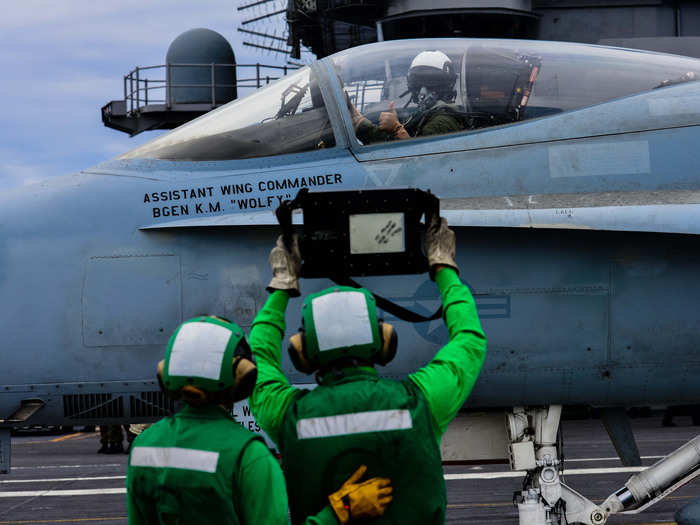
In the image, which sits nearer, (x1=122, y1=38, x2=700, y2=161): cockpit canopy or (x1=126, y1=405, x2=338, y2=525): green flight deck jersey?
(x1=126, y1=405, x2=338, y2=525): green flight deck jersey

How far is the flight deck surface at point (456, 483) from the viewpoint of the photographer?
464 inches

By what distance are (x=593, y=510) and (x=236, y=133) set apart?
349 centimetres

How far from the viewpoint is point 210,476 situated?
2.88m

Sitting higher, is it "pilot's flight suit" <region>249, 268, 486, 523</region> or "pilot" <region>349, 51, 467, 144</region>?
"pilot" <region>349, 51, 467, 144</region>

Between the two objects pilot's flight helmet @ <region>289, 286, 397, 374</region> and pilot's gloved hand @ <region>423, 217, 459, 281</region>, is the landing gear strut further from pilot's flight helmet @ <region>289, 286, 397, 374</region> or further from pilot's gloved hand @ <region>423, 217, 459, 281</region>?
pilot's flight helmet @ <region>289, 286, 397, 374</region>

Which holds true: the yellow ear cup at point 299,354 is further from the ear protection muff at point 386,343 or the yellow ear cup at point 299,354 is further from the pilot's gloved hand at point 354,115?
the pilot's gloved hand at point 354,115

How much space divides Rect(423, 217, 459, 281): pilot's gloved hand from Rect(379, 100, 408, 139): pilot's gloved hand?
203 centimetres

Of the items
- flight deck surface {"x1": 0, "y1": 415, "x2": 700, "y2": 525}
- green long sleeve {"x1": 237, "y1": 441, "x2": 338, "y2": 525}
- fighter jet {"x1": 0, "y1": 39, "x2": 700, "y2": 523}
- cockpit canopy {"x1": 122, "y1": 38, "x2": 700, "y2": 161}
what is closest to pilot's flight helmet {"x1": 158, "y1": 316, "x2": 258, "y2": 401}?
green long sleeve {"x1": 237, "y1": 441, "x2": 338, "y2": 525}

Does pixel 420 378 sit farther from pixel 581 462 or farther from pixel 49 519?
pixel 581 462

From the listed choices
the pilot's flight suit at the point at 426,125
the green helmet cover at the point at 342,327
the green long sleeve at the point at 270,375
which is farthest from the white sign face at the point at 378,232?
the pilot's flight suit at the point at 426,125

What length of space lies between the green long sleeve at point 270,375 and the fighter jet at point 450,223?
5.65ft

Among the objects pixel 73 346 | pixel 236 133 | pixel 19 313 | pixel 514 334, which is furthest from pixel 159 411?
pixel 514 334

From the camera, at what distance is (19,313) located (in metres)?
5.22

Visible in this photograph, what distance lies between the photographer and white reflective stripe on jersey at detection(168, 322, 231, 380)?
2.96m
